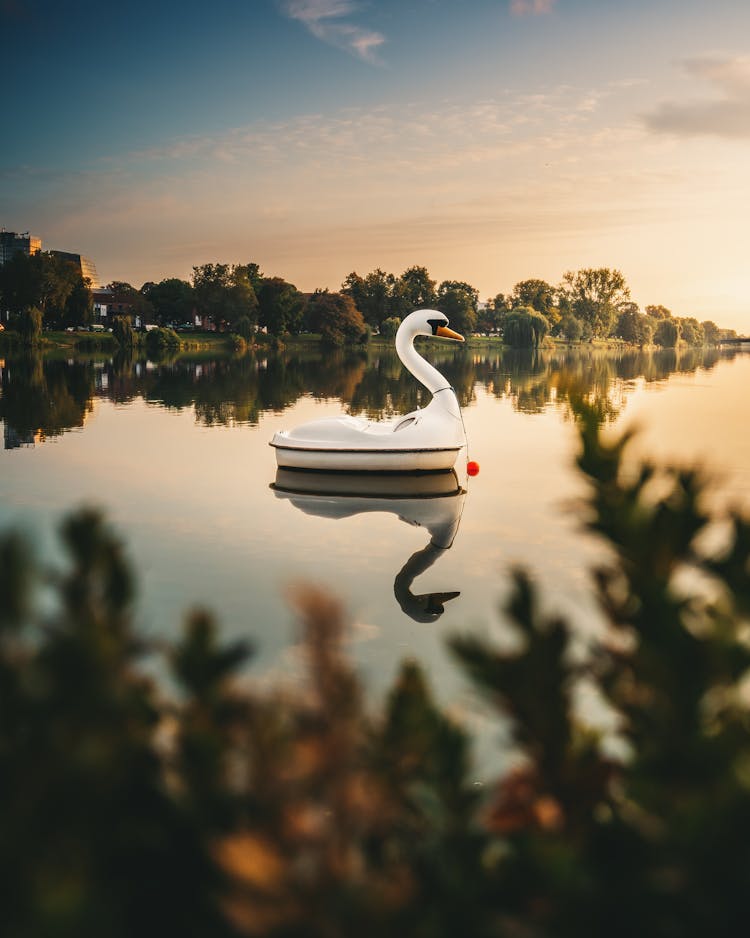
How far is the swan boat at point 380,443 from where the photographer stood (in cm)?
1608

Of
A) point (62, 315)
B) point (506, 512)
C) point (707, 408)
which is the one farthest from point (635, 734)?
point (62, 315)

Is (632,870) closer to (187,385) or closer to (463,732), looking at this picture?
(463,732)

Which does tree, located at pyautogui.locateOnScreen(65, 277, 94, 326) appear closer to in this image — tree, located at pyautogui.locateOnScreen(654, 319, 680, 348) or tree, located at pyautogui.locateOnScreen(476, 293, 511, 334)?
tree, located at pyautogui.locateOnScreen(476, 293, 511, 334)

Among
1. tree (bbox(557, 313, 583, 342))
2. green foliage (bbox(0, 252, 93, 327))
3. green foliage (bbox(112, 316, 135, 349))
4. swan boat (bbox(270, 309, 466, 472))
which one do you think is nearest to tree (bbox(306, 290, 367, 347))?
green foliage (bbox(112, 316, 135, 349))

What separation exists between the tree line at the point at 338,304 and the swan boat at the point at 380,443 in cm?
7974

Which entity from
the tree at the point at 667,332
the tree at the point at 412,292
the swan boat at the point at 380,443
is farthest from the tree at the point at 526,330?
the swan boat at the point at 380,443

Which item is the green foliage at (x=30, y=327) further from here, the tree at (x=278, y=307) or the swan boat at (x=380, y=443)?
the swan boat at (x=380, y=443)

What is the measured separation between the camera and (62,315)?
104062 millimetres

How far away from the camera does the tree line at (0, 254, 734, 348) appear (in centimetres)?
9969

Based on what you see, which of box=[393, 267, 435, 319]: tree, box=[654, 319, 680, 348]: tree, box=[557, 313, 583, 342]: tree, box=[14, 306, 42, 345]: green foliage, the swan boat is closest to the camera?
the swan boat

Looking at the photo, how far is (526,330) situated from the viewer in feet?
401

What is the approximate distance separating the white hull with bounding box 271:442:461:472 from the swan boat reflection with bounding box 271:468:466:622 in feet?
0.80

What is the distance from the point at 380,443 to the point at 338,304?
114 m

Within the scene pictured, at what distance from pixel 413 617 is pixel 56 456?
1295 cm
